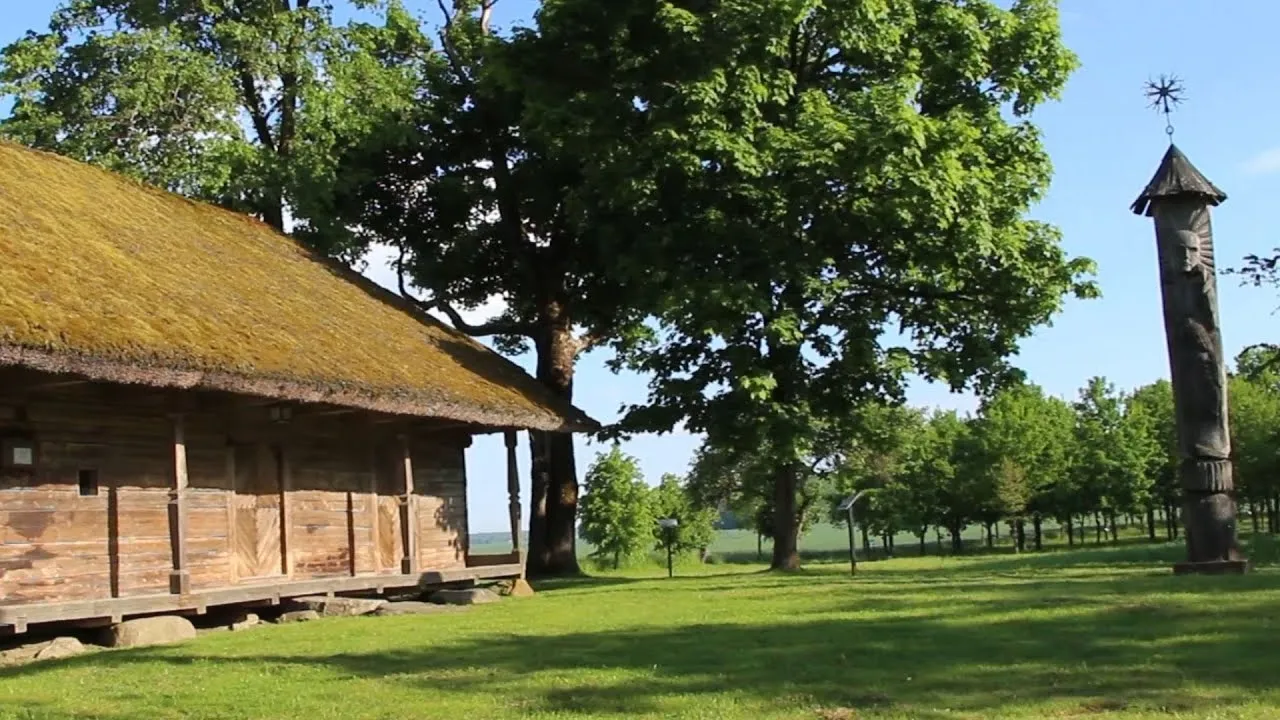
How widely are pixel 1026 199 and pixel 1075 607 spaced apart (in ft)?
36.3

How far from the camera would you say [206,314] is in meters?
16.2

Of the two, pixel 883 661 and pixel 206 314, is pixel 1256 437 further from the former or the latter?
pixel 883 661

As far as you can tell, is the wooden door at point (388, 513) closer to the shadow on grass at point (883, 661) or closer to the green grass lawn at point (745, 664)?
the green grass lawn at point (745, 664)

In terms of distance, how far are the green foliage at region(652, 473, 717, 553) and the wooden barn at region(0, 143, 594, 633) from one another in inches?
1664

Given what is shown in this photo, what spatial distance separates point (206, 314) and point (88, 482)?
2.43 metres

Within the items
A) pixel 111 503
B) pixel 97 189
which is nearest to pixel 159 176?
pixel 97 189

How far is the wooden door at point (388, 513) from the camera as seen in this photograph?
20.5m

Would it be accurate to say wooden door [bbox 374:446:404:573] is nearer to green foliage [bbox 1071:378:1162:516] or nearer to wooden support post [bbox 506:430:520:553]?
wooden support post [bbox 506:430:520:553]

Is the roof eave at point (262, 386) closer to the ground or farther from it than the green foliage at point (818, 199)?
closer to the ground

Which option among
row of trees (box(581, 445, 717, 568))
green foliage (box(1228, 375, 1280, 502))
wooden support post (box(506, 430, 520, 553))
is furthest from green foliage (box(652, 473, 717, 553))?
wooden support post (box(506, 430, 520, 553))

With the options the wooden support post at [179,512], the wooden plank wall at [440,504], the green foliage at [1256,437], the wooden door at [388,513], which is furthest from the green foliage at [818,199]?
the green foliage at [1256,437]

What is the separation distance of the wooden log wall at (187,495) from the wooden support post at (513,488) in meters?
1.85

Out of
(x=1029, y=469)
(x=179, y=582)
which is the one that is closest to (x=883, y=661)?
(x=179, y=582)

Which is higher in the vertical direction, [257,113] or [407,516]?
[257,113]
